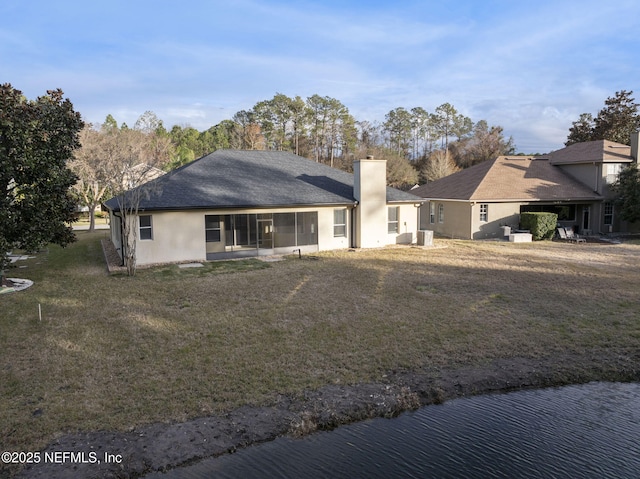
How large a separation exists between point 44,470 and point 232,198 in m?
13.8

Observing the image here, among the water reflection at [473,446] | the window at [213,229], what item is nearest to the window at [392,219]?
the window at [213,229]

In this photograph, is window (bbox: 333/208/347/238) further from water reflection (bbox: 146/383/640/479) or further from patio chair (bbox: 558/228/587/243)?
water reflection (bbox: 146/383/640/479)

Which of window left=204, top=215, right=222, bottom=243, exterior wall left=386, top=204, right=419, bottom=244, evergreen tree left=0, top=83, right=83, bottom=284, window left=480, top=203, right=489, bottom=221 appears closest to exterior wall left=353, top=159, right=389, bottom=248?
exterior wall left=386, top=204, right=419, bottom=244

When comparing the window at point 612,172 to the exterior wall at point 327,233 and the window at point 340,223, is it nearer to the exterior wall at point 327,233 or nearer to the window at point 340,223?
the exterior wall at point 327,233

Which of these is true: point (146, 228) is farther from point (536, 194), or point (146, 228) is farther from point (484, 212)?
point (536, 194)

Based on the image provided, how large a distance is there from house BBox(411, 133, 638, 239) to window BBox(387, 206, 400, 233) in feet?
15.7

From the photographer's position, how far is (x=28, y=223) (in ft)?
42.3

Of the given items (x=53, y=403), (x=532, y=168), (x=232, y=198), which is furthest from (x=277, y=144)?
(x=53, y=403)

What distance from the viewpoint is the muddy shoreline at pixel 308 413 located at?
5.40m

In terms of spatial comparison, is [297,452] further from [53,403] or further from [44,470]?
[53,403]

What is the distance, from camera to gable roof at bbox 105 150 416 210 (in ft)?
57.5

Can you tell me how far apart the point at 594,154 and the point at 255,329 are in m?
25.1

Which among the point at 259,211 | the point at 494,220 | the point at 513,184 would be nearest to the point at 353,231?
the point at 259,211

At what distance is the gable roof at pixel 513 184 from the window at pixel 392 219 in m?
4.82
